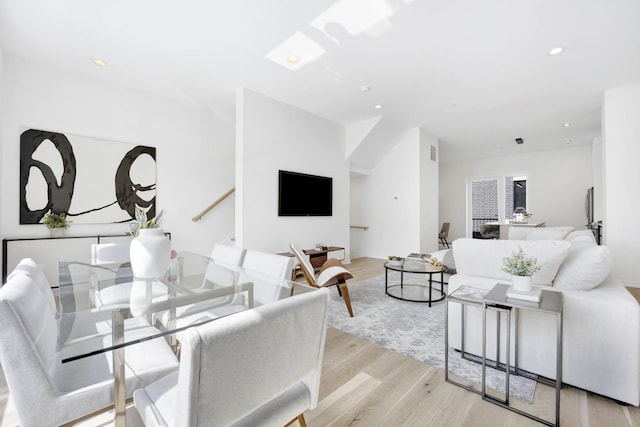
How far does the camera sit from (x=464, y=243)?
221cm

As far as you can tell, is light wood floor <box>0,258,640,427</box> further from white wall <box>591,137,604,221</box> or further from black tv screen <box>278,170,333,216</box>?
white wall <box>591,137,604,221</box>

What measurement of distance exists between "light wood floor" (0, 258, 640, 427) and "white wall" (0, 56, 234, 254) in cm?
272

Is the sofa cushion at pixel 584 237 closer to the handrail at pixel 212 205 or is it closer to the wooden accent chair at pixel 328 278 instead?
the wooden accent chair at pixel 328 278

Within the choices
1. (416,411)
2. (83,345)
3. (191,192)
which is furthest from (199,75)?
(416,411)

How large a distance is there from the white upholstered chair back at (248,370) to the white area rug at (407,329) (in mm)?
1420

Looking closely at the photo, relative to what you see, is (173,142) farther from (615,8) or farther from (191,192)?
(615,8)

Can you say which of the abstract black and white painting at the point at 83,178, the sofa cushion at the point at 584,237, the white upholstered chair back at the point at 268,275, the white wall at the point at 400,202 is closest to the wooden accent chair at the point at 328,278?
the white upholstered chair back at the point at 268,275

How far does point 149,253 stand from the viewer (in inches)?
73.1

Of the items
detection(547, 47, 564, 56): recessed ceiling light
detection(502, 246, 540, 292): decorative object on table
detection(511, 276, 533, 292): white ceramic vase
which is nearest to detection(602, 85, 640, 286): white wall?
detection(547, 47, 564, 56): recessed ceiling light

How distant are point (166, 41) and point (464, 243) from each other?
11.3 feet

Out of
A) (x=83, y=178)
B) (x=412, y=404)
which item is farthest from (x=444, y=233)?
(x=83, y=178)

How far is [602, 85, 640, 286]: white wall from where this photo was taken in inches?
158

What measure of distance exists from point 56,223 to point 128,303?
2917 millimetres

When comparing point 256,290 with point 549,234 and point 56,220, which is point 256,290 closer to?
point 56,220
